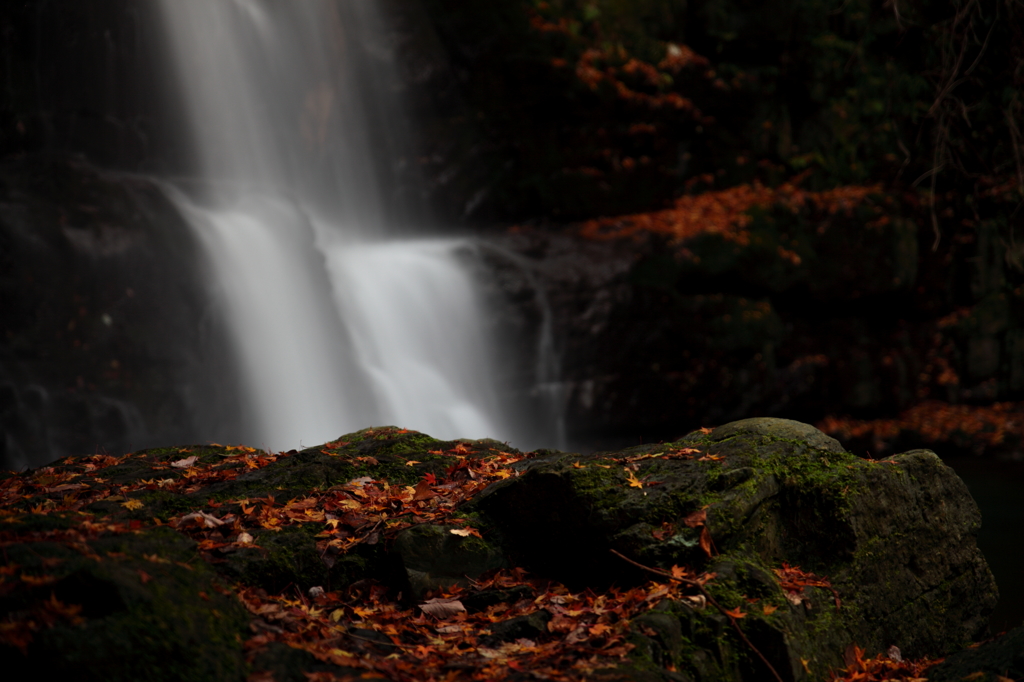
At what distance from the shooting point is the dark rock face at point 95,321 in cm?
720

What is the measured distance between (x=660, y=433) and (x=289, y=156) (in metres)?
8.34

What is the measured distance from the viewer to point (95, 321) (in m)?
7.73

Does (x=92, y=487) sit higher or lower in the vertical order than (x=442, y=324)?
lower

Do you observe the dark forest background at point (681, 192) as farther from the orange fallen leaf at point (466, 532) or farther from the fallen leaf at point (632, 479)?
the fallen leaf at point (632, 479)

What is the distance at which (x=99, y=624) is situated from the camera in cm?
212

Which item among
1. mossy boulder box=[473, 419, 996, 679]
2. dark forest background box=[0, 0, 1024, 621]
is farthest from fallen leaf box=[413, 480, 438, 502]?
dark forest background box=[0, 0, 1024, 621]

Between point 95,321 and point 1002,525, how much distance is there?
32.4 feet

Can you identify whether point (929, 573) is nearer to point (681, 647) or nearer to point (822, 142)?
point (681, 647)

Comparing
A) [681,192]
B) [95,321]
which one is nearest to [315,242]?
[95,321]

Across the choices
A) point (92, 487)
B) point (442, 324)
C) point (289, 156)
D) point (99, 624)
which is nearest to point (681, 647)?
point (99, 624)

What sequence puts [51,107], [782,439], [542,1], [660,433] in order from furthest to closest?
[542,1], [660,433], [51,107], [782,439]

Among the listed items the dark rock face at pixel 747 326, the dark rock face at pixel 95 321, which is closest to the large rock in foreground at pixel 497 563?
the dark rock face at pixel 95 321

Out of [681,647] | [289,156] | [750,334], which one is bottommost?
[681,647]

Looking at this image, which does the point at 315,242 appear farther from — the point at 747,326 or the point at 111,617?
the point at 111,617
